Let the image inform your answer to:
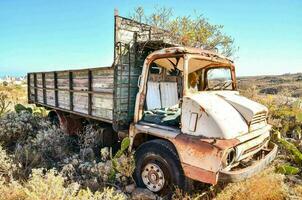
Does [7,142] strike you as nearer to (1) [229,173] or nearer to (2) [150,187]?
(2) [150,187]

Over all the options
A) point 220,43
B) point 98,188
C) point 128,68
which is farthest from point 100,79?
point 220,43

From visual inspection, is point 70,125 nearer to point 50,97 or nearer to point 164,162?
point 50,97

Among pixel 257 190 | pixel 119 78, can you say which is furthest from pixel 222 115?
pixel 119 78

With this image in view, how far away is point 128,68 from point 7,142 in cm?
429

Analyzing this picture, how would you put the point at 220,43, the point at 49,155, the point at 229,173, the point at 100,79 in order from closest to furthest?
the point at 229,173, the point at 100,79, the point at 49,155, the point at 220,43

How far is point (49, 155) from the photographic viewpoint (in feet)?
22.3

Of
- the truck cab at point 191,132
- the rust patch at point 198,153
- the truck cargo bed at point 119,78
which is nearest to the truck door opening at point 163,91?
the truck cab at point 191,132

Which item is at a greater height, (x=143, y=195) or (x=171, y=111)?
(x=171, y=111)

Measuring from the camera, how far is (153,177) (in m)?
4.91

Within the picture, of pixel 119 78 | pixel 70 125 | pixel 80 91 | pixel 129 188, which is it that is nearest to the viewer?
pixel 129 188

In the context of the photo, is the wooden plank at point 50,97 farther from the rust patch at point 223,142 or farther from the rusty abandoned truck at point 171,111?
the rust patch at point 223,142

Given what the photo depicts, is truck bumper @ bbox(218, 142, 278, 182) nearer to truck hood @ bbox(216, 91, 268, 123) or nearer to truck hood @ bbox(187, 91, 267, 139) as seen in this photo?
truck hood @ bbox(187, 91, 267, 139)

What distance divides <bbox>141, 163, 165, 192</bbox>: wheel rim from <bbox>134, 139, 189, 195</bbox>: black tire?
0.03 metres

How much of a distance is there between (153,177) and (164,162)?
0.41m
